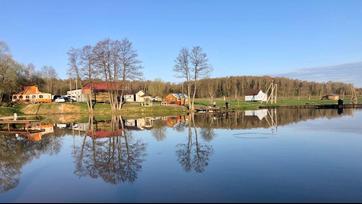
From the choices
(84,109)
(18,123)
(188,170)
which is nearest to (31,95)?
(84,109)

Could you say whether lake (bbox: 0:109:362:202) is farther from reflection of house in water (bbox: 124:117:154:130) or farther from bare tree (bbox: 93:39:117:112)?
bare tree (bbox: 93:39:117:112)

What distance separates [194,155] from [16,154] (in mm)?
10174

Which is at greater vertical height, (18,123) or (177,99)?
(177,99)

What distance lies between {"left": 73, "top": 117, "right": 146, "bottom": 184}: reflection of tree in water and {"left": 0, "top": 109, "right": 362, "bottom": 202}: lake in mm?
37

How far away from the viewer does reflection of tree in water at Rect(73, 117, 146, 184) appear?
45.0ft

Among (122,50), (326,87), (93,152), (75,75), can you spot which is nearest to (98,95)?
(75,75)

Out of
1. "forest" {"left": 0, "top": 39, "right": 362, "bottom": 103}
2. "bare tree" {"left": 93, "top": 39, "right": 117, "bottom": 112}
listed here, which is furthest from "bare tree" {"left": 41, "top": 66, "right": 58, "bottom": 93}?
"bare tree" {"left": 93, "top": 39, "right": 117, "bottom": 112}

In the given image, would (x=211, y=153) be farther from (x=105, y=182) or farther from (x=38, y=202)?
(x=38, y=202)

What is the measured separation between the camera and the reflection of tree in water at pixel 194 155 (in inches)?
582

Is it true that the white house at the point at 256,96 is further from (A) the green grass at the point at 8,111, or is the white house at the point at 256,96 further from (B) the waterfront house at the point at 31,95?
(A) the green grass at the point at 8,111

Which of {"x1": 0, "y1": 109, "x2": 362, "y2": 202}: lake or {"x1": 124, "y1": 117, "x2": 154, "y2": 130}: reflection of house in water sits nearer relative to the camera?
{"x1": 0, "y1": 109, "x2": 362, "y2": 202}: lake

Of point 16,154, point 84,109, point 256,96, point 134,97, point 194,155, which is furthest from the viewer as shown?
point 256,96

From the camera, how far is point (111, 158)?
17.2 metres

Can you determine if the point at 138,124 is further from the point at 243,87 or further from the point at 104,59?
the point at 243,87
